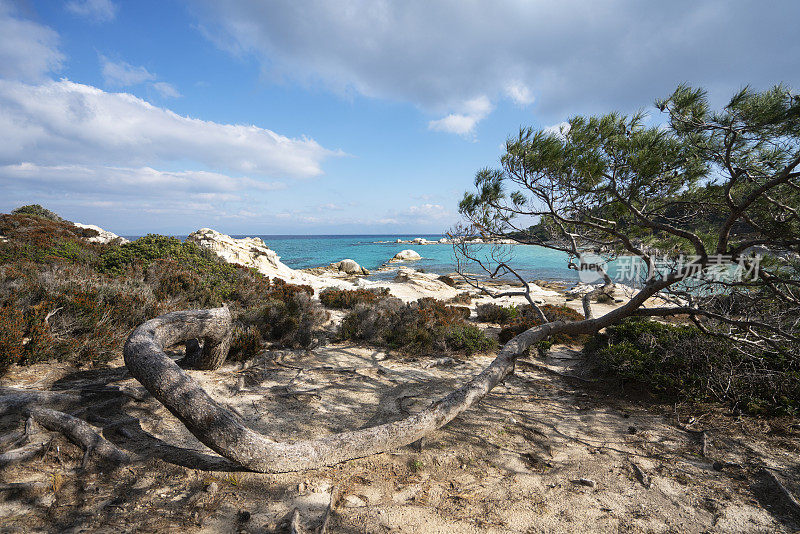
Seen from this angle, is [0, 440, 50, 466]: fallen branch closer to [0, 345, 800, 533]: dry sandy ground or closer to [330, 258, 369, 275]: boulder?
[0, 345, 800, 533]: dry sandy ground

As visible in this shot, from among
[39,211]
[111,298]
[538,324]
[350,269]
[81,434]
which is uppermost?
[39,211]

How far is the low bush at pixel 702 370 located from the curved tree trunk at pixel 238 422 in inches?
115

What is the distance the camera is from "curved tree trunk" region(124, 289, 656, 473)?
2652 mm

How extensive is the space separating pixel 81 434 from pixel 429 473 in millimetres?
3076

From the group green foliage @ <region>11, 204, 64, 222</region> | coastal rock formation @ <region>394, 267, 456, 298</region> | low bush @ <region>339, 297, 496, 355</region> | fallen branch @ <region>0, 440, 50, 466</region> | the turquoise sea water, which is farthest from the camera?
the turquoise sea water

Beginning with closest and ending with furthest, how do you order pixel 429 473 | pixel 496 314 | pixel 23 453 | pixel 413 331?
pixel 23 453 < pixel 429 473 < pixel 413 331 < pixel 496 314

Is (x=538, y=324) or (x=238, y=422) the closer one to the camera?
(x=238, y=422)

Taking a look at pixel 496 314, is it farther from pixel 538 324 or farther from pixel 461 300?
pixel 461 300

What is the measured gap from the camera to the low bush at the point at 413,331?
734cm

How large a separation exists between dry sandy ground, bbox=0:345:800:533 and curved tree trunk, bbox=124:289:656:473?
20 centimetres

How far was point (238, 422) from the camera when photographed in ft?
8.98

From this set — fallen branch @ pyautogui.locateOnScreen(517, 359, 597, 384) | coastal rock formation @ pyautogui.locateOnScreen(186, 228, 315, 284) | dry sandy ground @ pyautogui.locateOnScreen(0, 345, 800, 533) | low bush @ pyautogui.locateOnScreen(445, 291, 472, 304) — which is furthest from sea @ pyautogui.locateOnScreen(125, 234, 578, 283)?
coastal rock formation @ pyautogui.locateOnScreen(186, 228, 315, 284)

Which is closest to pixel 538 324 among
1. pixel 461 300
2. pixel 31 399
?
pixel 461 300

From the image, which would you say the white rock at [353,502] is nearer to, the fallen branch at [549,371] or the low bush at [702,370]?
the fallen branch at [549,371]
